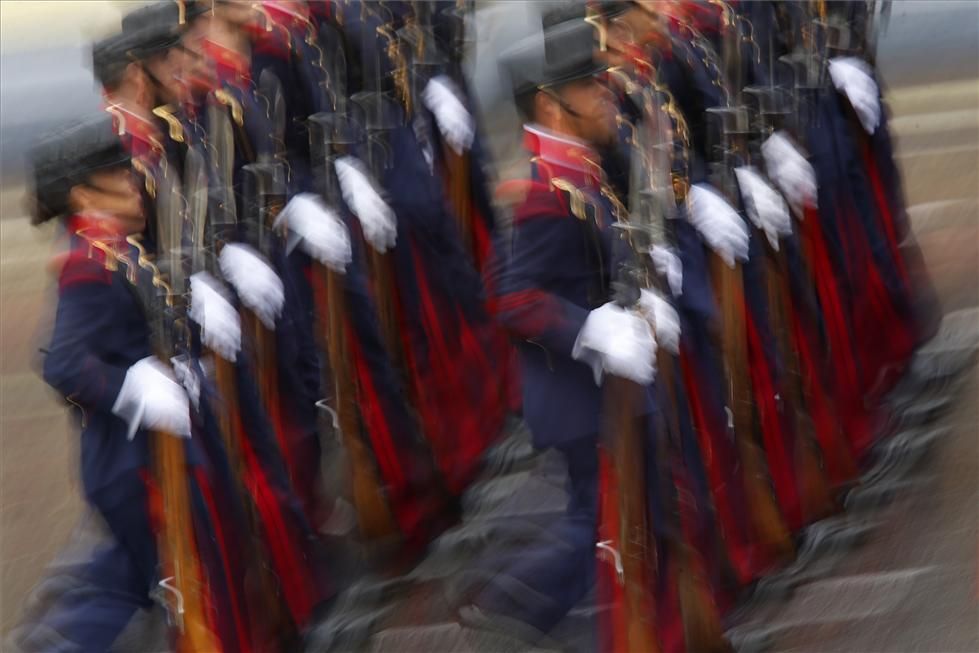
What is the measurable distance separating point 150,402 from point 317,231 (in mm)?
1159

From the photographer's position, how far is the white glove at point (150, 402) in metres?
4.04

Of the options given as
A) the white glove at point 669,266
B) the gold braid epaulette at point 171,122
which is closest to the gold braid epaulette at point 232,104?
the gold braid epaulette at point 171,122

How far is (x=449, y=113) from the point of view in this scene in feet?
18.7

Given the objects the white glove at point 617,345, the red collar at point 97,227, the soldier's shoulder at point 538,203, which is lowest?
the white glove at point 617,345

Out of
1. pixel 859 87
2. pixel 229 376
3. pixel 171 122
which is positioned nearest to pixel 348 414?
pixel 229 376

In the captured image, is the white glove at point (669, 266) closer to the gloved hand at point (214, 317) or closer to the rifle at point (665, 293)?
the rifle at point (665, 293)

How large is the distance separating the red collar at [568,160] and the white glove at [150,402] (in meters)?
1.02

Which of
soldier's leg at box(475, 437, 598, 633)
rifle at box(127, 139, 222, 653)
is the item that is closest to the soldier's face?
soldier's leg at box(475, 437, 598, 633)

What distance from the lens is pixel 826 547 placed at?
15.8ft

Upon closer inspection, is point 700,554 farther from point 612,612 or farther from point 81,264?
point 81,264

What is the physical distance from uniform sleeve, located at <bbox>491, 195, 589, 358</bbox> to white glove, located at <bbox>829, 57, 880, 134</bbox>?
71.2 inches

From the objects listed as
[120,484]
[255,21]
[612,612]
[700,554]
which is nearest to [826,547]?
[700,554]

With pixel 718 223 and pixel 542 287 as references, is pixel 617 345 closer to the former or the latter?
pixel 542 287

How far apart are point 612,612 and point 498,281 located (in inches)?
32.8
